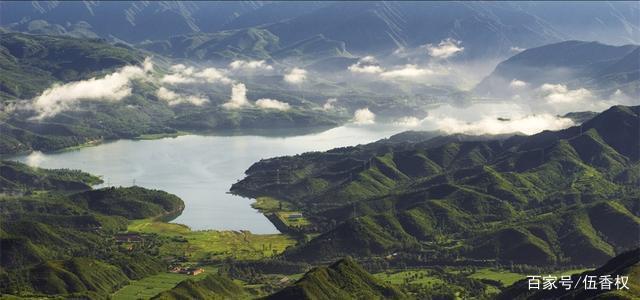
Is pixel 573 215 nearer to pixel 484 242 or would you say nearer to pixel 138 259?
pixel 484 242

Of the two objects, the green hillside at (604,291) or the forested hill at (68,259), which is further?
the forested hill at (68,259)

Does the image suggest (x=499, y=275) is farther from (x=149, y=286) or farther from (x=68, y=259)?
(x=68, y=259)

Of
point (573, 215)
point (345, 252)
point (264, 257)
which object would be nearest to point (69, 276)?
point (264, 257)

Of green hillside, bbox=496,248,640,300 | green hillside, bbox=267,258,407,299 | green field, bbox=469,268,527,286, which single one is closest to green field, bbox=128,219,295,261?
green hillside, bbox=267,258,407,299

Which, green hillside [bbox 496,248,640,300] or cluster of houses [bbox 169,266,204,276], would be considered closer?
green hillside [bbox 496,248,640,300]

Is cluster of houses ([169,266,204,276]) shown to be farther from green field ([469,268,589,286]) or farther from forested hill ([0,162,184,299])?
green field ([469,268,589,286])

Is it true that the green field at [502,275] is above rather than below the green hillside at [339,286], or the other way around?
below

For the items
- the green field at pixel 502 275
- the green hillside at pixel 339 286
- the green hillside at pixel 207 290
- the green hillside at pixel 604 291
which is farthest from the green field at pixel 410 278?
the green hillside at pixel 207 290

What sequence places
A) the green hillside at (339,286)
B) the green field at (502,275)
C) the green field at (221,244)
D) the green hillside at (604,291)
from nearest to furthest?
the green hillside at (604,291)
the green hillside at (339,286)
the green field at (502,275)
the green field at (221,244)

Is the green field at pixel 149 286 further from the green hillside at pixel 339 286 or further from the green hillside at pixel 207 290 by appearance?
the green hillside at pixel 339 286
